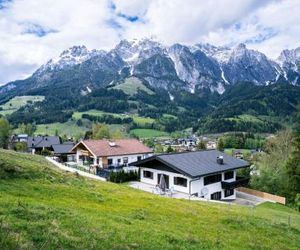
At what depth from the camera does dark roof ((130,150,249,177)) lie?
48.8 m

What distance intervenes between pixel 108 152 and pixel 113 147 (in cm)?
249

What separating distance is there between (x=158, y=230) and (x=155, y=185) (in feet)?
123

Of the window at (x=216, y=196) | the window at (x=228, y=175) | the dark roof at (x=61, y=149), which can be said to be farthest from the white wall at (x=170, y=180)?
the dark roof at (x=61, y=149)

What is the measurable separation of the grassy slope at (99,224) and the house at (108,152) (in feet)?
140

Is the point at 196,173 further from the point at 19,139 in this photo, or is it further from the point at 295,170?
the point at 19,139

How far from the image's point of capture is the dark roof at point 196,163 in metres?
48.8

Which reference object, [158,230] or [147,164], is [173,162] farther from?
[158,230]

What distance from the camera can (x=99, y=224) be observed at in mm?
14688

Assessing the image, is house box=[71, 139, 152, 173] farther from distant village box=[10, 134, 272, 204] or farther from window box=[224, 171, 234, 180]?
window box=[224, 171, 234, 180]

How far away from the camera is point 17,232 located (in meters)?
12.0

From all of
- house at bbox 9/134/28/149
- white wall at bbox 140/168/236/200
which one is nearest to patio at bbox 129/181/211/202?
white wall at bbox 140/168/236/200

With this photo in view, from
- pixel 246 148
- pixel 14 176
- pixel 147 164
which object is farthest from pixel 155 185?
pixel 246 148

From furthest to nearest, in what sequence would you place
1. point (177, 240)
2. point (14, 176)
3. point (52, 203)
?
point (14, 176) < point (52, 203) < point (177, 240)

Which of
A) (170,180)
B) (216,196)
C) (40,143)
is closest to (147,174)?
(170,180)
